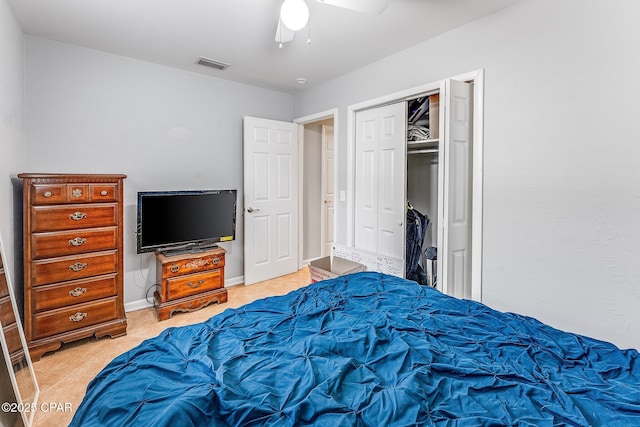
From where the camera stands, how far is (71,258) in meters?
2.47

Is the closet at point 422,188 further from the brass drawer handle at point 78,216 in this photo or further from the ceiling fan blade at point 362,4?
the brass drawer handle at point 78,216

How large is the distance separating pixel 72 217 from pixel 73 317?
784 millimetres

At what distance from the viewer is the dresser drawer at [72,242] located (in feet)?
7.67

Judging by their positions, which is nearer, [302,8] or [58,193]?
[302,8]

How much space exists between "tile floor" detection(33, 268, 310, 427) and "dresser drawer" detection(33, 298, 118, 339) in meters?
0.19

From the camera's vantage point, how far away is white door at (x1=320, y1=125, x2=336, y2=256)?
5.02m

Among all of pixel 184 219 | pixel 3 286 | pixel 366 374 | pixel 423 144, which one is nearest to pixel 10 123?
pixel 3 286

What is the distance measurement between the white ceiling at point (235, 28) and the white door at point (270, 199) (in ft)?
3.14

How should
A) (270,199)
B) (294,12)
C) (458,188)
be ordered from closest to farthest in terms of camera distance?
(294,12) < (458,188) < (270,199)

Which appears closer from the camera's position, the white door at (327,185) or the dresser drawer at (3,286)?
the dresser drawer at (3,286)

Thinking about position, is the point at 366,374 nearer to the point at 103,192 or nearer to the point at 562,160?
the point at 562,160

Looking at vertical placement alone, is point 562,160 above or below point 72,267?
above

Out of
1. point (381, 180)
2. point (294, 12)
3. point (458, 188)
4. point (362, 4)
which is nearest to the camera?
point (294, 12)

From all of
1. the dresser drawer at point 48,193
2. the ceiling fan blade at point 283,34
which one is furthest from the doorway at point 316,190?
the dresser drawer at point 48,193
